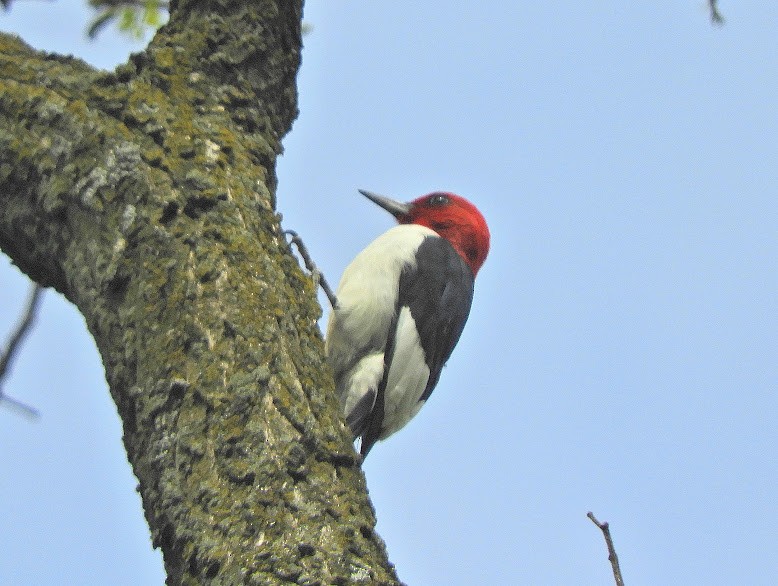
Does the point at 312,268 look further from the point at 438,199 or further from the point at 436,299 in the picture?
the point at 438,199

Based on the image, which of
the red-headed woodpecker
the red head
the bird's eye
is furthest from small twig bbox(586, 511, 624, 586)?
the bird's eye

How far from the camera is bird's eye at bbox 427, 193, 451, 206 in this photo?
5375 millimetres

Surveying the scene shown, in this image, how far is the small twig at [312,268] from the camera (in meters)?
3.92

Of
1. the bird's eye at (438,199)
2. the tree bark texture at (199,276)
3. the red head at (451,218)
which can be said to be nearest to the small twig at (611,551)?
the tree bark texture at (199,276)

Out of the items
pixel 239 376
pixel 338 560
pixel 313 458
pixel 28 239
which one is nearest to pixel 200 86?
pixel 28 239

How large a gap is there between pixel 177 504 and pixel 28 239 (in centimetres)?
92

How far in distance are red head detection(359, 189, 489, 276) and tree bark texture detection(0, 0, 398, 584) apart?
91.4 inches

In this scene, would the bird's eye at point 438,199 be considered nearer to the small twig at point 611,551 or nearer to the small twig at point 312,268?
the small twig at point 312,268

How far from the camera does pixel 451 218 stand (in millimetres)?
5223

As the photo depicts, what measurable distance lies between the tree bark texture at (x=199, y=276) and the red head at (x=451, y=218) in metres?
2.32

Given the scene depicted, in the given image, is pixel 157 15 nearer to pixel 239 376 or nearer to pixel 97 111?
pixel 97 111

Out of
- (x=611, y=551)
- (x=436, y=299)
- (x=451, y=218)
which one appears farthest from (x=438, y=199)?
(x=611, y=551)

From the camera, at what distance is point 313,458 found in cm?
190

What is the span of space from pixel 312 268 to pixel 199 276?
1.81 m
